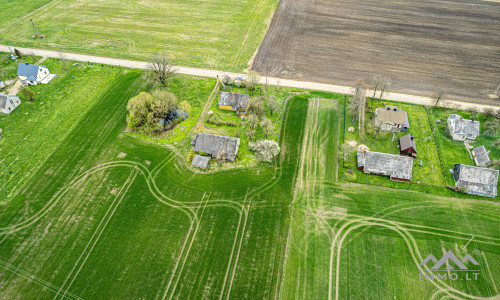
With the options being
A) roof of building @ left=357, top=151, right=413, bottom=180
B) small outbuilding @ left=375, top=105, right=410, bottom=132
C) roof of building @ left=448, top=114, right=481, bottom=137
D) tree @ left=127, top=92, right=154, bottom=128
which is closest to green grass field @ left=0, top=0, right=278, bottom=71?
tree @ left=127, top=92, right=154, bottom=128

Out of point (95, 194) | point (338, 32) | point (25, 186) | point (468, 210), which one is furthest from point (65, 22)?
point (468, 210)

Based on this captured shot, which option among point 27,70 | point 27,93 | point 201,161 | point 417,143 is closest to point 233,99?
point 201,161

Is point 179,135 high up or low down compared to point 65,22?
down

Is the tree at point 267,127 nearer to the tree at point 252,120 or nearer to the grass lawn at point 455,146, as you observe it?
the tree at point 252,120

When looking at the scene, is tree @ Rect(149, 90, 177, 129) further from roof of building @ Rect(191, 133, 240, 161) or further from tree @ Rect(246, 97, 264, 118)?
tree @ Rect(246, 97, 264, 118)

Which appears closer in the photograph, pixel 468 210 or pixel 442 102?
pixel 468 210

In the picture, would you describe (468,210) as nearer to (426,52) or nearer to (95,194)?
(426,52)

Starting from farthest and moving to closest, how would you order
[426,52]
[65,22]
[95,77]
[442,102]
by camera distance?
[65,22], [426,52], [95,77], [442,102]
